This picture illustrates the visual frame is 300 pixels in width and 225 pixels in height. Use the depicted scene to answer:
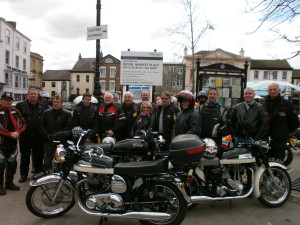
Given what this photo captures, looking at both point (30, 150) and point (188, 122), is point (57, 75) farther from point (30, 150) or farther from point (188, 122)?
point (188, 122)

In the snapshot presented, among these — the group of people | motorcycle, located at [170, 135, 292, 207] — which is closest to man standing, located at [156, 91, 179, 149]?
the group of people

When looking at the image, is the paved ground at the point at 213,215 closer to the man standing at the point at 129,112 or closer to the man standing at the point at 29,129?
the man standing at the point at 29,129

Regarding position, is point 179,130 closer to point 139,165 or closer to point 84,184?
point 139,165

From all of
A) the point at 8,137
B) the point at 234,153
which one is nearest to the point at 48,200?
the point at 8,137

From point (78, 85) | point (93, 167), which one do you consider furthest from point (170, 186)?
point (78, 85)

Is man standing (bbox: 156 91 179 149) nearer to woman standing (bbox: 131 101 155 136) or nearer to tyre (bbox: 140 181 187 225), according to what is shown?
woman standing (bbox: 131 101 155 136)

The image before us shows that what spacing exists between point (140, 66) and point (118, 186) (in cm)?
515

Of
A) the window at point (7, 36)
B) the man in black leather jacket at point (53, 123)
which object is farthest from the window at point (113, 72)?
the man in black leather jacket at point (53, 123)

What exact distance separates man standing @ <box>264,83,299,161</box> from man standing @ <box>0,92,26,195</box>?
4513mm

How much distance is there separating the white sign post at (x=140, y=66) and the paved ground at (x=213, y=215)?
4.55 metres

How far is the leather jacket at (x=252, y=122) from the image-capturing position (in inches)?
161

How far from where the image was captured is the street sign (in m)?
6.89

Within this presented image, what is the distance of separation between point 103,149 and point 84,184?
506mm

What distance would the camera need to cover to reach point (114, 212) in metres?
3.04
